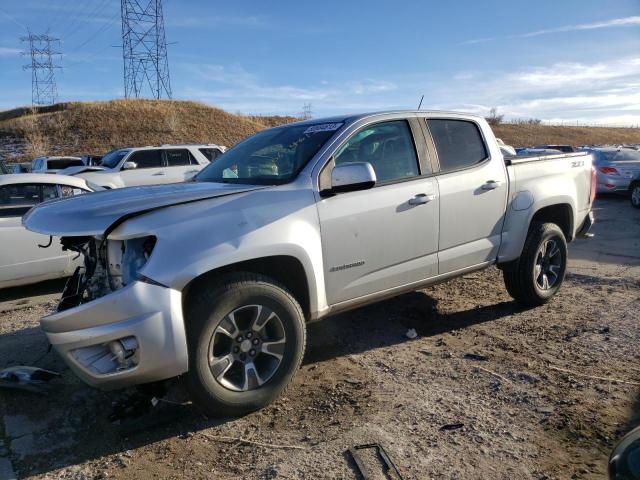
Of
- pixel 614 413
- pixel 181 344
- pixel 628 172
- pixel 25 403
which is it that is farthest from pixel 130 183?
pixel 628 172

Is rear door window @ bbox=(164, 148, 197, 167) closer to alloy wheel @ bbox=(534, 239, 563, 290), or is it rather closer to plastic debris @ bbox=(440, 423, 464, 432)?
alloy wheel @ bbox=(534, 239, 563, 290)

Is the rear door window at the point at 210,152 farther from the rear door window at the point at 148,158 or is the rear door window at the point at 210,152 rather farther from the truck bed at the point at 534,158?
the truck bed at the point at 534,158

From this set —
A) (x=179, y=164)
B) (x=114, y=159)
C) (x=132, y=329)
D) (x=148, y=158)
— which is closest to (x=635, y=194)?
(x=179, y=164)

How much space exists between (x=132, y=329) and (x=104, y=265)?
2.12ft

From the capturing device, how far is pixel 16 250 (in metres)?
5.71

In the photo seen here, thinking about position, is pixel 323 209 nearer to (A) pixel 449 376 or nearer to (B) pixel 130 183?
(A) pixel 449 376

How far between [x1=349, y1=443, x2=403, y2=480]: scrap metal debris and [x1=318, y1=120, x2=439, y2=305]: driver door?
103cm

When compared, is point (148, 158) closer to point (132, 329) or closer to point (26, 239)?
point (26, 239)

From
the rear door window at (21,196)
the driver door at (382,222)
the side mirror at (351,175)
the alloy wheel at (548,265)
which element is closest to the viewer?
the side mirror at (351,175)

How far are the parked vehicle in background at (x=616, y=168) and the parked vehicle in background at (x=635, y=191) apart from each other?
1.09 ft

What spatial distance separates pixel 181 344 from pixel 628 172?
50.6 ft

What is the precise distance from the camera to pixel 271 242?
10.4 feet

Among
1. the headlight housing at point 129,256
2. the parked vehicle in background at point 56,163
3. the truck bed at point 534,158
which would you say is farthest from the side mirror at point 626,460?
the parked vehicle in background at point 56,163

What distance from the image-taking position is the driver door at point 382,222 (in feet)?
11.7
